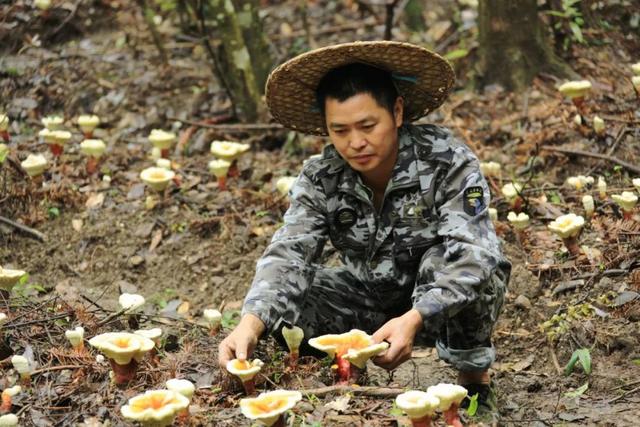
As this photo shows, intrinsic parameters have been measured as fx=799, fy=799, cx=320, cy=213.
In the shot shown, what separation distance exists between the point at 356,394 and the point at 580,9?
5.96 m

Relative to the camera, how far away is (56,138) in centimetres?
716

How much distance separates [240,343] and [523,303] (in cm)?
242

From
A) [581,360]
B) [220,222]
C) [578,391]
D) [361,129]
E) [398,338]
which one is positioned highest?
[361,129]

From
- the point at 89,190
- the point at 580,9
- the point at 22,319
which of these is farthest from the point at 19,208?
the point at 580,9

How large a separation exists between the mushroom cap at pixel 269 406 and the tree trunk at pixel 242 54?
16.7 feet

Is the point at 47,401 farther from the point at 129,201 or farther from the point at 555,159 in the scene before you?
the point at 555,159

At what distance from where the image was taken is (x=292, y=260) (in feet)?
14.2

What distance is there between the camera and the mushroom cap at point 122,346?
365cm

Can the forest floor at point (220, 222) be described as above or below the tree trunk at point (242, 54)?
below

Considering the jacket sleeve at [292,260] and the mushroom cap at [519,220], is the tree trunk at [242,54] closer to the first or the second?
the mushroom cap at [519,220]

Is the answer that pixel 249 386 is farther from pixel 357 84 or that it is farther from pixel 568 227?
pixel 568 227

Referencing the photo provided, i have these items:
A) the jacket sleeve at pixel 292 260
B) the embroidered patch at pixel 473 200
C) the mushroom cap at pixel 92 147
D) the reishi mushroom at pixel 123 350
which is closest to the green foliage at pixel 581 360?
the embroidered patch at pixel 473 200

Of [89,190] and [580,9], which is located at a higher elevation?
[580,9]

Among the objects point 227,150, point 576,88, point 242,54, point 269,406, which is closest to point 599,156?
point 576,88
